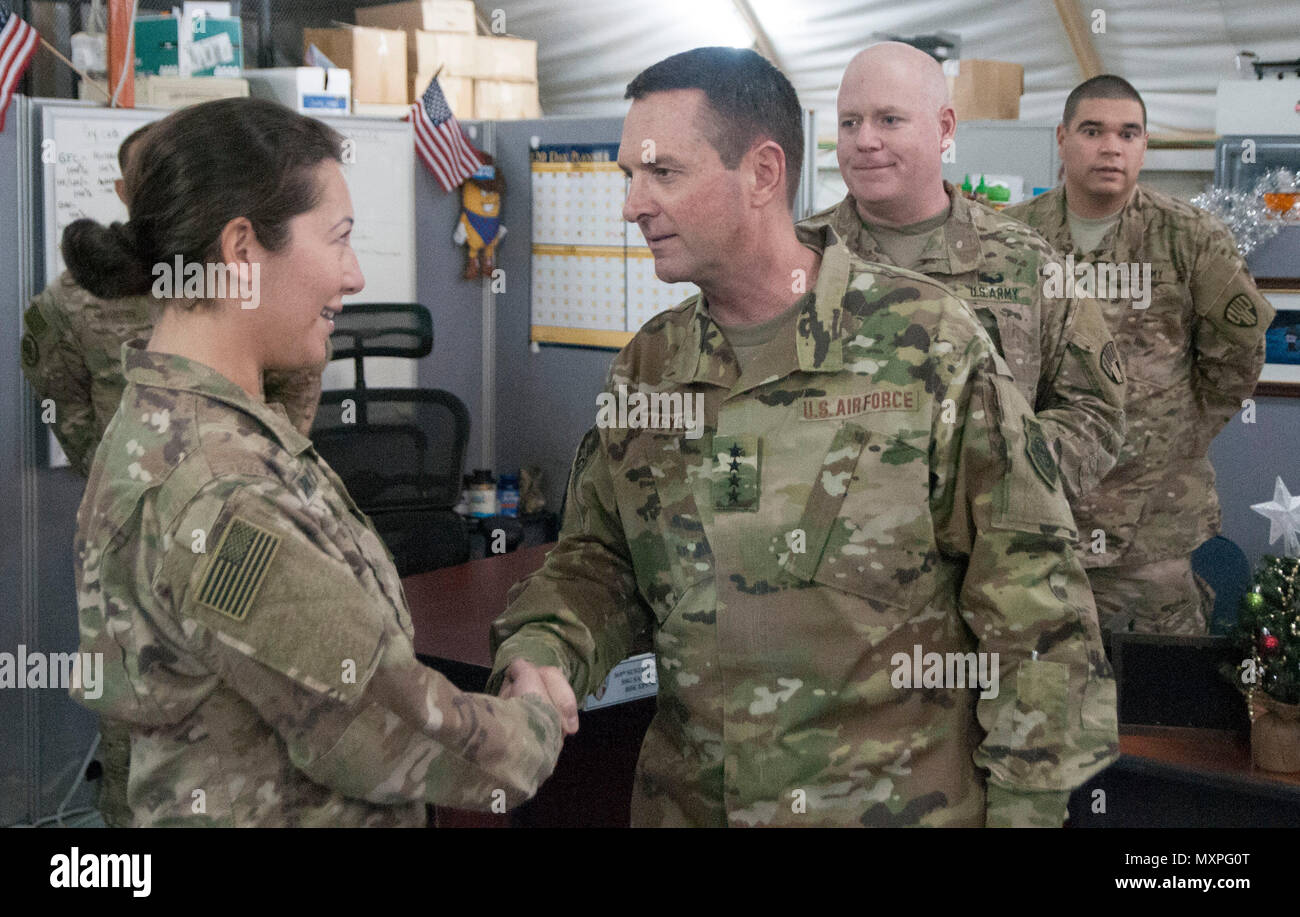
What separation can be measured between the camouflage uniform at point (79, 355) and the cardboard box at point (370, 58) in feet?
8.51

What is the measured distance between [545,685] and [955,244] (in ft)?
4.31

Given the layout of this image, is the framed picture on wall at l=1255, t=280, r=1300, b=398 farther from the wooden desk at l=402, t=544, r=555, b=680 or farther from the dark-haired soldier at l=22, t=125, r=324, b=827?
the dark-haired soldier at l=22, t=125, r=324, b=827

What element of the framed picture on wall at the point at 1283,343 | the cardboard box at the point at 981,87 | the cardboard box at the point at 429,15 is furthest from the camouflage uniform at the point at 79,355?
the cardboard box at the point at 429,15

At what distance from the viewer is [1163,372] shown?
3.37 m

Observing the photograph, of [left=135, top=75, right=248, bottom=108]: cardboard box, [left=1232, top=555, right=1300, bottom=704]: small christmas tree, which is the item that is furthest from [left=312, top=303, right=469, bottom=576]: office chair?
[left=1232, top=555, right=1300, bottom=704]: small christmas tree

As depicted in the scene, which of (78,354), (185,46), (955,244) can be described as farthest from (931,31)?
(78,354)

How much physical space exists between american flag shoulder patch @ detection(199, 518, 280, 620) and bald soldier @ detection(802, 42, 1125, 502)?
1.46m

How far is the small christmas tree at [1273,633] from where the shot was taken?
2389 millimetres

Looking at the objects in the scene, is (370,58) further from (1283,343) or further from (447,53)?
(1283,343)

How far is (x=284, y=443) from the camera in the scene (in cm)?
133

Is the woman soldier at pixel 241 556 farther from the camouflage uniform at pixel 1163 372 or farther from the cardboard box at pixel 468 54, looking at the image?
the cardboard box at pixel 468 54
